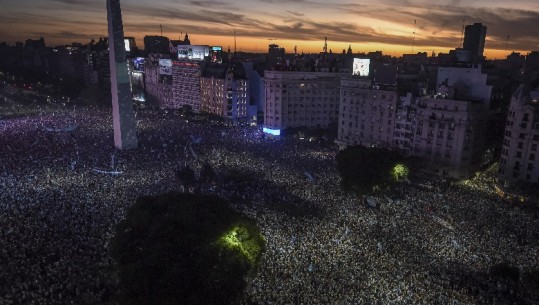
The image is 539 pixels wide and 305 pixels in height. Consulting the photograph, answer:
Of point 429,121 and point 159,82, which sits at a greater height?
point 159,82

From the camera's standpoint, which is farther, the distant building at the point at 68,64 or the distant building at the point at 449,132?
the distant building at the point at 68,64

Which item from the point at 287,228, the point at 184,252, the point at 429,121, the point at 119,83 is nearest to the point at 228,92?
the point at 119,83

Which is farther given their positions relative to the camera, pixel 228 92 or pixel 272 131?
pixel 228 92

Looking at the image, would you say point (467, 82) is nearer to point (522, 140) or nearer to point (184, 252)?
point (522, 140)

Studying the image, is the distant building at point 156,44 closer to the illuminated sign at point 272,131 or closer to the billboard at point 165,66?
the billboard at point 165,66

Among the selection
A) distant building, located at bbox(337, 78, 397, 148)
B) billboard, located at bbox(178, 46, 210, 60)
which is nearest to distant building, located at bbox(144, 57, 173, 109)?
billboard, located at bbox(178, 46, 210, 60)

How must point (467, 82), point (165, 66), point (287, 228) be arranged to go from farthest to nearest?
1. point (165, 66)
2. point (467, 82)
3. point (287, 228)

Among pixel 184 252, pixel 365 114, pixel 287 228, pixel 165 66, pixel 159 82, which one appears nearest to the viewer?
pixel 184 252

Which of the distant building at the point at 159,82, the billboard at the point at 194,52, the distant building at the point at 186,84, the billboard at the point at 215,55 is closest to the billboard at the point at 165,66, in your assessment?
the distant building at the point at 159,82
